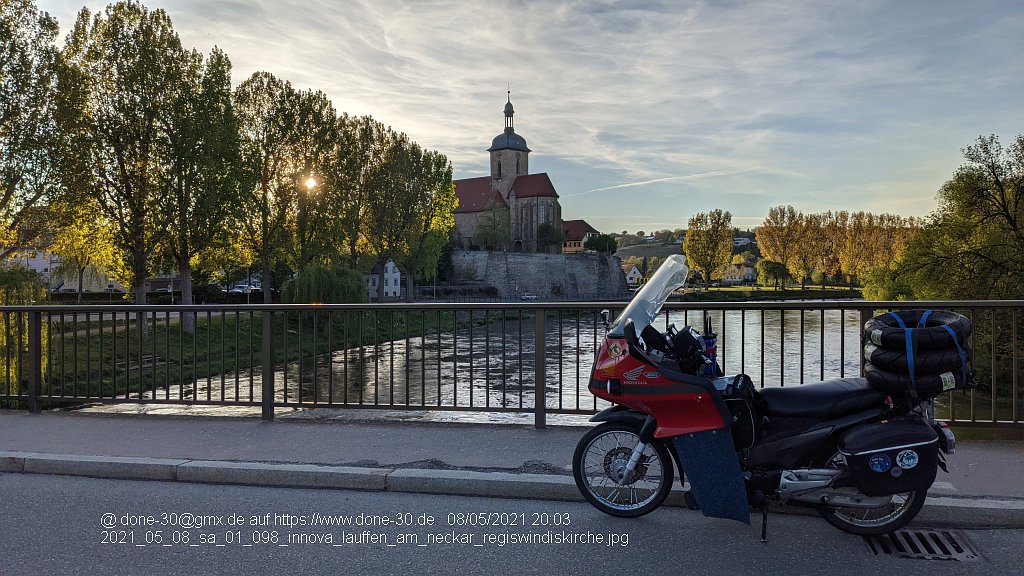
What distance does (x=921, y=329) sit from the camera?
11.5ft

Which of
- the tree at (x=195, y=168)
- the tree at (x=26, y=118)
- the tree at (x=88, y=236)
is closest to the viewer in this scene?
the tree at (x=26, y=118)

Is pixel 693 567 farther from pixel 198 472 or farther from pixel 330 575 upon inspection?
pixel 198 472

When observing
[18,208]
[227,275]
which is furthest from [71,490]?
[227,275]

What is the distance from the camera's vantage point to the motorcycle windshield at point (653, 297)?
3996mm

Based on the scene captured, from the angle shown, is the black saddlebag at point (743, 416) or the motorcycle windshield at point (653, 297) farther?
the motorcycle windshield at point (653, 297)

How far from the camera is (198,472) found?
5.00 metres

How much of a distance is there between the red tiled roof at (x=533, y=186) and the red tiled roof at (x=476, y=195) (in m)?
3.10

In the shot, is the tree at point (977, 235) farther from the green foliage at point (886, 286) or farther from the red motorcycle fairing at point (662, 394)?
the red motorcycle fairing at point (662, 394)

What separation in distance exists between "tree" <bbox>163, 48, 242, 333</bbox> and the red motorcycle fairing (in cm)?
2765

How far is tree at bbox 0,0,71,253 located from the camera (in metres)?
20.6

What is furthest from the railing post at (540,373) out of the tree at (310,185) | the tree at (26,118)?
the tree at (310,185)

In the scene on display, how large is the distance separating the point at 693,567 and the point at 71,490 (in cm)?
400

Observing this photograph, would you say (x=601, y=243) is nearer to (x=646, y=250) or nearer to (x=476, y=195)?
(x=476, y=195)

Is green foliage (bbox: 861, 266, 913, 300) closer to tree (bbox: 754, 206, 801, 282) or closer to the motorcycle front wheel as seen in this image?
the motorcycle front wheel
